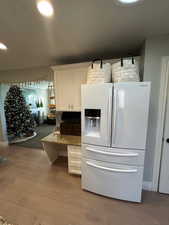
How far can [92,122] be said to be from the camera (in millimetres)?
1980

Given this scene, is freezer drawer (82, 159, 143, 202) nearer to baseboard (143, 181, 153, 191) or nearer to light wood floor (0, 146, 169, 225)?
light wood floor (0, 146, 169, 225)

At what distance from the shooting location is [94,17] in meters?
1.56

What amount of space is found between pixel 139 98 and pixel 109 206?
65.7 inches

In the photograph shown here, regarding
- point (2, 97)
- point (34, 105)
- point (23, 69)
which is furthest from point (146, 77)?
point (34, 105)

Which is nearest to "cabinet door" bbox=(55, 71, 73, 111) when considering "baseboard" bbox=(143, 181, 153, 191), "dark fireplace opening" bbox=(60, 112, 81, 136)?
"dark fireplace opening" bbox=(60, 112, 81, 136)

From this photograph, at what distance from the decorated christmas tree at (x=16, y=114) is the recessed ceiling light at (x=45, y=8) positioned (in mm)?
3781

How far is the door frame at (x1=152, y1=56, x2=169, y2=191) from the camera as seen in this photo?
5.84 feet

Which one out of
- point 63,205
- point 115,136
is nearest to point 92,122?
point 115,136

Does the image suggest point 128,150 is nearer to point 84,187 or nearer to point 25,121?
point 84,187

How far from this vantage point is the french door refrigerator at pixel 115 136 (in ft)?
5.32

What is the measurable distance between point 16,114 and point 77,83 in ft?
11.2

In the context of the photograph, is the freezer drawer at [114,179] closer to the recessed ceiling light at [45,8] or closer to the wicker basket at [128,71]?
the wicker basket at [128,71]

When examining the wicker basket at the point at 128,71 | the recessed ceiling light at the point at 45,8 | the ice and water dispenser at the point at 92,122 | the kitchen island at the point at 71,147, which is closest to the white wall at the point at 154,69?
the wicker basket at the point at 128,71

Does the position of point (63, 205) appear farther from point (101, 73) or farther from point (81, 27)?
point (81, 27)
